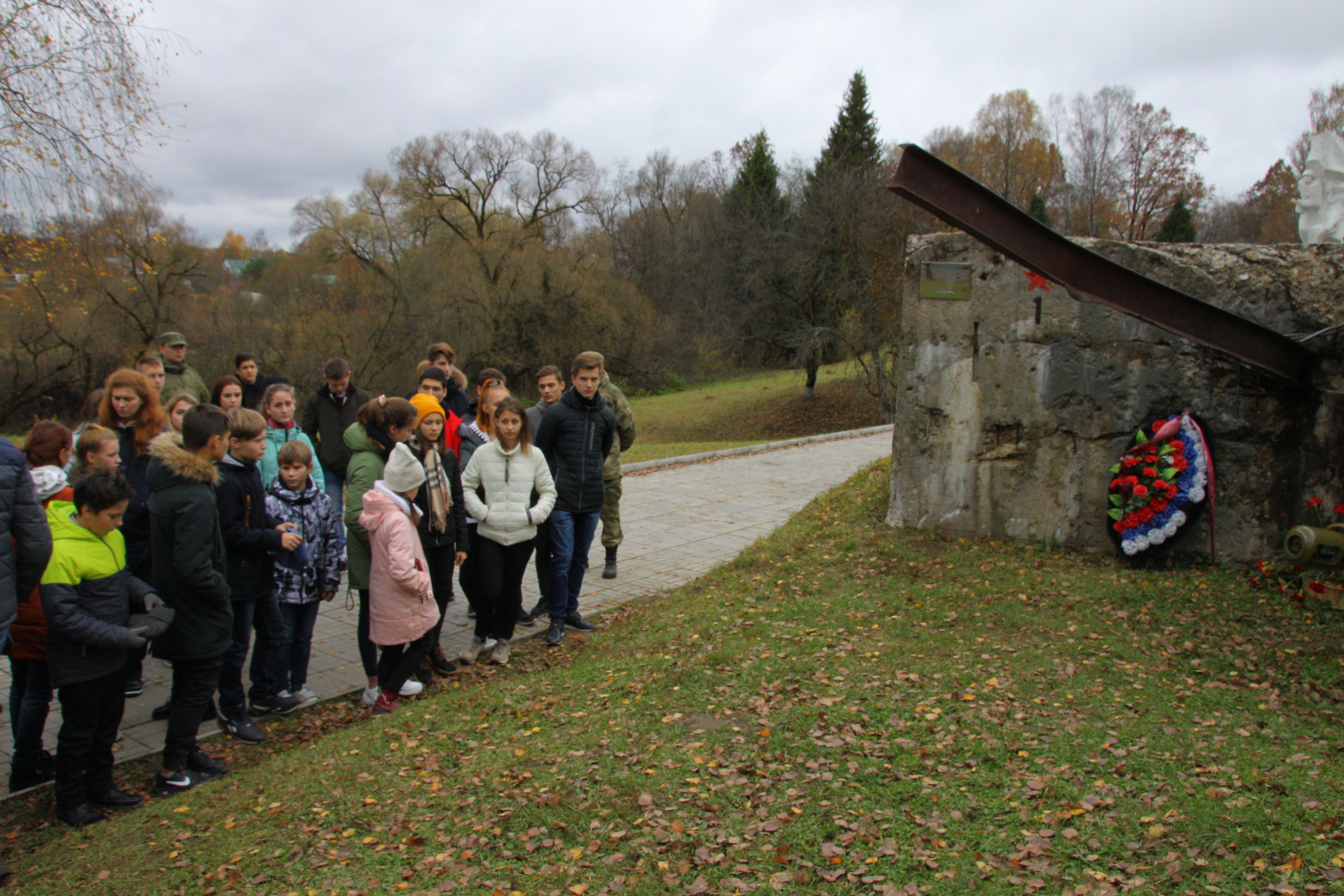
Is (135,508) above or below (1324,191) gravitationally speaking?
below

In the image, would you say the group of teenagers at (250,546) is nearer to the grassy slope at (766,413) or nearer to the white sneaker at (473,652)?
the white sneaker at (473,652)

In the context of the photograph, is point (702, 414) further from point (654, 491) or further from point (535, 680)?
point (535, 680)

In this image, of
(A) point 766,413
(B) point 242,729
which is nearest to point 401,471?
(B) point 242,729

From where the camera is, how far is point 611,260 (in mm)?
43625

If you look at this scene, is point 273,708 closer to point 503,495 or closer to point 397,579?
point 397,579

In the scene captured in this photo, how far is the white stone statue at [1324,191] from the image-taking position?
6.78m

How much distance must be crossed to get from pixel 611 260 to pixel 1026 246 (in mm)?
39631

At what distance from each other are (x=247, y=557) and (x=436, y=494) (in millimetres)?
1162

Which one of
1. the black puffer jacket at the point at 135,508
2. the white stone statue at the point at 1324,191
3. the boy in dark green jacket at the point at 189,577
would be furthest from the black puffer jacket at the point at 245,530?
the white stone statue at the point at 1324,191

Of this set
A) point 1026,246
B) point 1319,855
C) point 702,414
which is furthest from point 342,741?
point 702,414

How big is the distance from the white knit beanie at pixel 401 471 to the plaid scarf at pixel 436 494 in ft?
0.77

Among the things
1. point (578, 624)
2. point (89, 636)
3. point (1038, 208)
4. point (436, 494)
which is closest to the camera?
point (89, 636)

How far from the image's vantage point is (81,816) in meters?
3.99

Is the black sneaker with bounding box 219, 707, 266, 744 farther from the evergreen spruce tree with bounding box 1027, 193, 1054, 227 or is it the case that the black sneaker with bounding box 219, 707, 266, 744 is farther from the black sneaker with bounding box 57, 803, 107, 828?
the evergreen spruce tree with bounding box 1027, 193, 1054, 227
